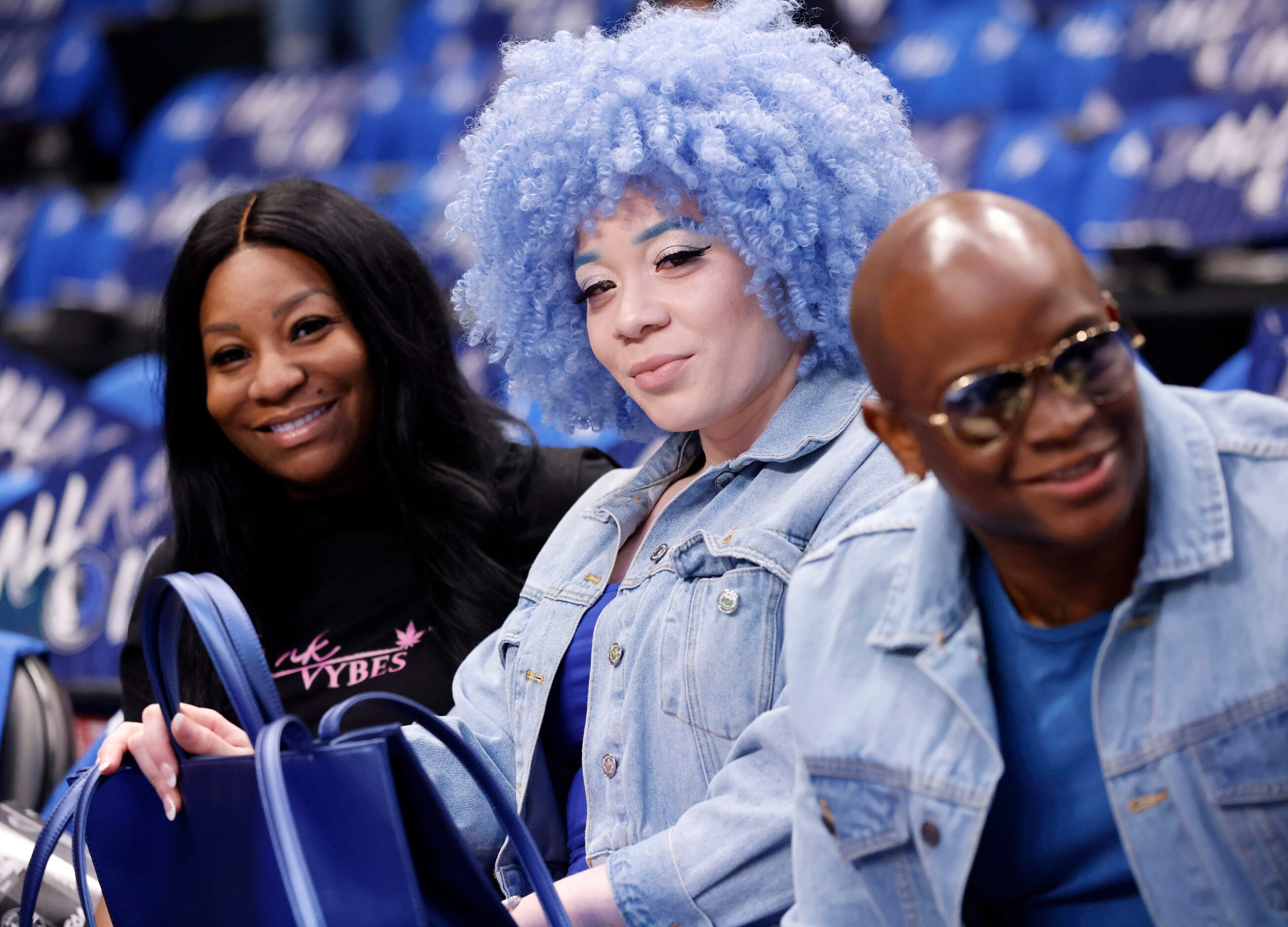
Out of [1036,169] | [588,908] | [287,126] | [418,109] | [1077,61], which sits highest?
[287,126]

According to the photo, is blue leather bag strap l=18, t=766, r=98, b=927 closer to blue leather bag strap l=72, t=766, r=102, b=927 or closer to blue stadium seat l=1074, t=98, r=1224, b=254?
blue leather bag strap l=72, t=766, r=102, b=927

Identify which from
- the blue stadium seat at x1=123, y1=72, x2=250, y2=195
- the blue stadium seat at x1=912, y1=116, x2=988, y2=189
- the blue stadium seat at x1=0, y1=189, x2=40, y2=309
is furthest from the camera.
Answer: the blue stadium seat at x1=123, y1=72, x2=250, y2=195

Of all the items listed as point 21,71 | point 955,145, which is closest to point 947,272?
point 955,145

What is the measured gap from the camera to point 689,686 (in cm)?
150

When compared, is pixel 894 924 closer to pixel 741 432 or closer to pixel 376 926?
pixel 376 926

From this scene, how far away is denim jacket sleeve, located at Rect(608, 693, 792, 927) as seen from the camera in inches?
→ 54.5

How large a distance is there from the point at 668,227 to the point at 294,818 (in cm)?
79

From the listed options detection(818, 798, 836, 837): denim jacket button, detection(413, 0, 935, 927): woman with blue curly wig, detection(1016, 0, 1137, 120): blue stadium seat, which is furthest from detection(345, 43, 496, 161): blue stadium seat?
detection(818, 798, 836, 837): denim jacket button

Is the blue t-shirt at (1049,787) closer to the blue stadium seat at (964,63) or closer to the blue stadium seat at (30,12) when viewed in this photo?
the blue stadium seat at (964,63)

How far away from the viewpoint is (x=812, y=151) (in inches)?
65.1

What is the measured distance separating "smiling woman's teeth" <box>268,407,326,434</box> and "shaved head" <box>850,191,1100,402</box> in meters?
1.26

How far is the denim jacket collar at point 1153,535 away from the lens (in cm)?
107

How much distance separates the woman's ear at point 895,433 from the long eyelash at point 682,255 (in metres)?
0.51

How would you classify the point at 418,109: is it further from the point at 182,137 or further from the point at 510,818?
the point at 510,818
